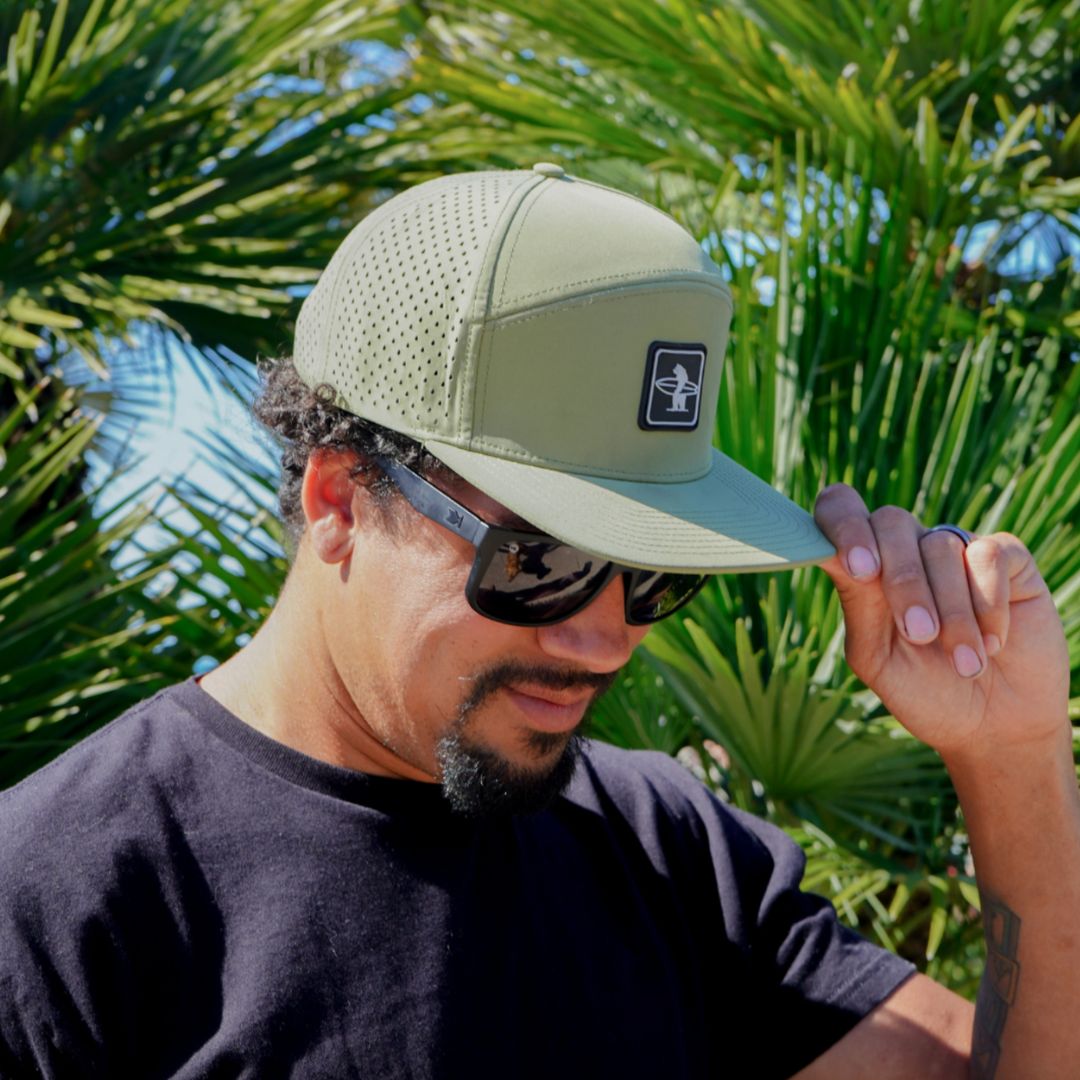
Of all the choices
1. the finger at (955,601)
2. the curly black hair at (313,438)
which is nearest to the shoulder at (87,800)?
the curly black hair at (313,438)

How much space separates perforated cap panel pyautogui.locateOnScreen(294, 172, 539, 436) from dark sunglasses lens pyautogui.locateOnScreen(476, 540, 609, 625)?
15cm

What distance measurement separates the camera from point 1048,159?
3.30 meters

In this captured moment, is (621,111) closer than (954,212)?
No

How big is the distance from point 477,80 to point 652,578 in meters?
2.27

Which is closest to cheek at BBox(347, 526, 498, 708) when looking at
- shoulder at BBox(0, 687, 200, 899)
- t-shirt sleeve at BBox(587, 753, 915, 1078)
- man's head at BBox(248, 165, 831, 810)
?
man's head at BBox(248, 165, 831, 810)

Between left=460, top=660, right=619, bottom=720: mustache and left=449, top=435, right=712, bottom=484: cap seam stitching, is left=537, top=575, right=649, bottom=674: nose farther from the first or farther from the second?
left=449, top=435, right=712, bottom=484: cap seam stitching

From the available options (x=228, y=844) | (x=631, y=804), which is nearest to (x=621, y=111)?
(x=631, y=804)

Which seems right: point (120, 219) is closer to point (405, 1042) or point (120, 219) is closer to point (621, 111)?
point (621, 111)

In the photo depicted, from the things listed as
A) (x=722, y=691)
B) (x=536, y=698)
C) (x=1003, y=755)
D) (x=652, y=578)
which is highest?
(x=652, y=578)

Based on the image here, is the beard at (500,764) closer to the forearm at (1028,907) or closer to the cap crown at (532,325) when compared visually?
the cap crown at (532,325)

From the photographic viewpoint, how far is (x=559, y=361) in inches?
59.9

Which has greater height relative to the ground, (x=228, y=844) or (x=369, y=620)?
(x=369, y=620)

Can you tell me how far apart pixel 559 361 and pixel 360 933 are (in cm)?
61

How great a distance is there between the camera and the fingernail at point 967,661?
1709 millimetres
